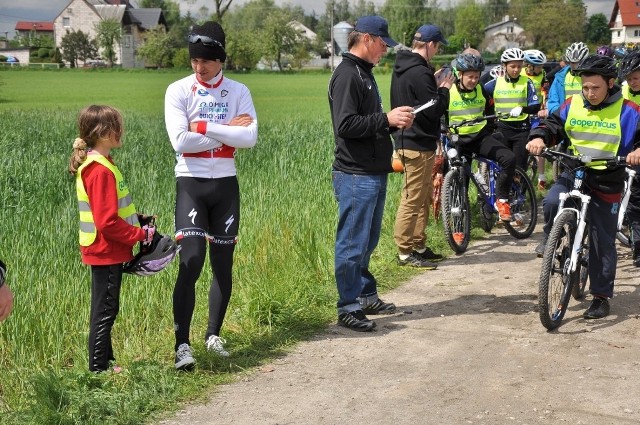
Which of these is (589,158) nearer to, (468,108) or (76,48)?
(468,108)

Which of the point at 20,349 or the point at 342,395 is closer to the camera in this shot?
the point at 342,395

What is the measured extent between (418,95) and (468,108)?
1.55 meters

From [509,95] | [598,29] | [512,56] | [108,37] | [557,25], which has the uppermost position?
[598,29]

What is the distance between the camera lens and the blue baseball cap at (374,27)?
6.24 m

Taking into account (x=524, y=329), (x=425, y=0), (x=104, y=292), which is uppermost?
(x=425, y=0)

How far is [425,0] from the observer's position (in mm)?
163000

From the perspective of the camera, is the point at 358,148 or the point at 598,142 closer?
the point at 358,148

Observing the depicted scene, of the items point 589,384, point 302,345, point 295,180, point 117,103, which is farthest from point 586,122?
point 117,103

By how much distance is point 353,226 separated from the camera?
21.0ft

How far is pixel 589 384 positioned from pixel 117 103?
117 feet

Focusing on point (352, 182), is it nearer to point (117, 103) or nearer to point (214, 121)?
point (214, 121)

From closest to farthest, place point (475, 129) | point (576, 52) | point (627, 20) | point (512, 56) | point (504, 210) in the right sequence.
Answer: point (475, 129) < point (504, 210) < point (576, 52) < point (512, 56) < point (627, 20)

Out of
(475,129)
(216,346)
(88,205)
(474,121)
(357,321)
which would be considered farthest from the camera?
(475,129)

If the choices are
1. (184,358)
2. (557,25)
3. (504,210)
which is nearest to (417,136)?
(504,210)
